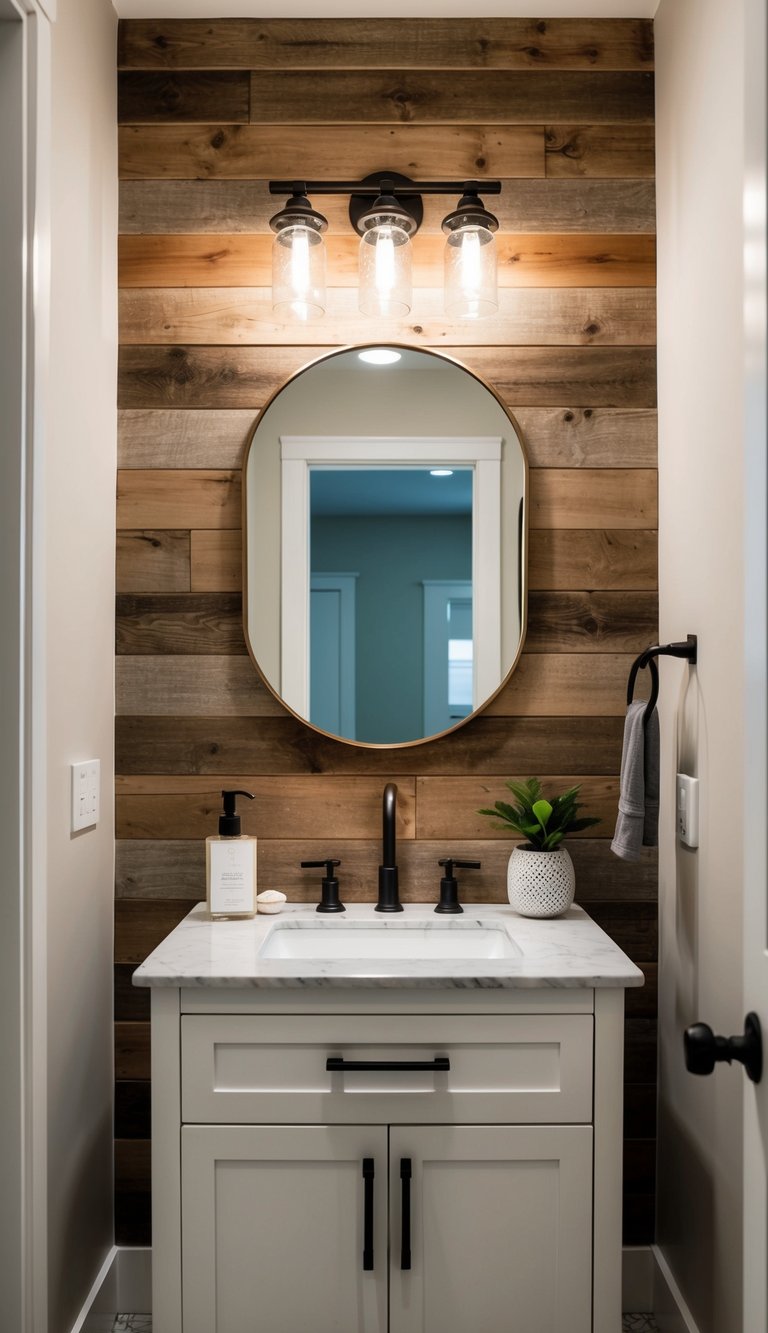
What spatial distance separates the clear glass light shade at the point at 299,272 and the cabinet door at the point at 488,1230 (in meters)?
1.45

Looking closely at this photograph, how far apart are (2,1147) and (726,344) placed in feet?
5.29

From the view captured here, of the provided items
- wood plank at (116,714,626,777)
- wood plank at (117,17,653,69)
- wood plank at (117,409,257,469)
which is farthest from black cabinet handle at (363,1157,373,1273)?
wood plank at (117,17,653,69)

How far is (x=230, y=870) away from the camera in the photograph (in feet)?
6.03

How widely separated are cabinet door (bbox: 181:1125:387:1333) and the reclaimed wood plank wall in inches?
22.0

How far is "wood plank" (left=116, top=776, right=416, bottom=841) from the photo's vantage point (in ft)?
6.62

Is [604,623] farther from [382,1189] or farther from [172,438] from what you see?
[382,1189]

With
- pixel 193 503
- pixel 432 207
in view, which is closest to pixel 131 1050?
pixel 193 503

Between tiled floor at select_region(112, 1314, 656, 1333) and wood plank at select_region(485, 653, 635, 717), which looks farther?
wood plank at select_region(485, 653, 635, 717)

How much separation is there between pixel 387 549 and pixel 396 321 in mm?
468

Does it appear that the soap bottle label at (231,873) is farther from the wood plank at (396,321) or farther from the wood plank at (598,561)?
the wood plank at (396,321)

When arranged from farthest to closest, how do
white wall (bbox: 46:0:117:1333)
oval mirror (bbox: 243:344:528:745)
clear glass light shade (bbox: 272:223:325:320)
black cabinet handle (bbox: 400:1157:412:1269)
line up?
oval mirror (bbox: 243:344:528:745) → clear glass light shade (bbox: 272:223:325:320) → white wall (bbox: 46:0:117:1333) → black cabinet handle (bbox: 400:1157:412:1269)

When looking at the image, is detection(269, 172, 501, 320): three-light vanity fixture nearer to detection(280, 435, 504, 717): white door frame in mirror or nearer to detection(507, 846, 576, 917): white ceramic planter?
detection(280, 435, 504, 717): white door frame in mirror

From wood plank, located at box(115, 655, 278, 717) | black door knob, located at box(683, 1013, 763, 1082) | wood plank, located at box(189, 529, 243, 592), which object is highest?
wood plank, located at box(189, 529, 243, 592)

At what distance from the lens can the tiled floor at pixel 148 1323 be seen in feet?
6.22
